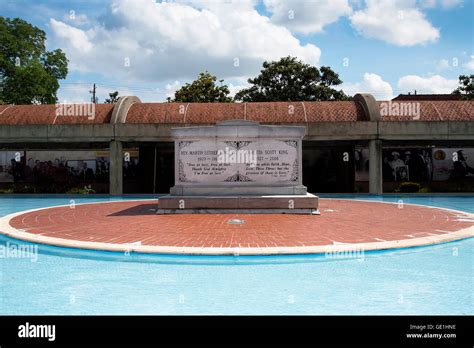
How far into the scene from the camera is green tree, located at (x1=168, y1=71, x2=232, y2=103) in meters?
44.0

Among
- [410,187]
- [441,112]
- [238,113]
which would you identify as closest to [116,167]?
[238,113]

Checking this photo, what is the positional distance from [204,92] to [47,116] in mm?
20331

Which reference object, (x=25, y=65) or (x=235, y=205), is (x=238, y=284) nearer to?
(x=235, y=205)

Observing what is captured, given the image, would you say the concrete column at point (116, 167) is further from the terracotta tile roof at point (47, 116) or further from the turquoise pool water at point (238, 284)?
the turquoise pool water at point (238, 284)

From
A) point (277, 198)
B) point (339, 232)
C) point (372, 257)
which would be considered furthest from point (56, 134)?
point (372, 257)

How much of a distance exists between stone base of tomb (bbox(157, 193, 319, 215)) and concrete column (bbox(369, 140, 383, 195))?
11.5 m

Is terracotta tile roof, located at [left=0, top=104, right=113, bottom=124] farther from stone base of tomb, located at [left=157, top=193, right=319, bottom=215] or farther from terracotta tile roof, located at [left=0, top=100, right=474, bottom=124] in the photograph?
stone base of tomb, located at [left=157, top=193, right=319, bottom=215]

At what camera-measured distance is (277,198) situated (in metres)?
14.0

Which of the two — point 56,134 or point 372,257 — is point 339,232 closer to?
point 372,257

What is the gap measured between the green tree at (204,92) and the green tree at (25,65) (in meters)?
A: 15.4

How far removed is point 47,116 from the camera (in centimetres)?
2692

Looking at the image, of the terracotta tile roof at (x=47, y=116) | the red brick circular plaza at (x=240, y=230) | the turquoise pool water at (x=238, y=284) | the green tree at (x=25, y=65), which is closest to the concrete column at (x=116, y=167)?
the terracotta tile roof at (x=47, y=116)

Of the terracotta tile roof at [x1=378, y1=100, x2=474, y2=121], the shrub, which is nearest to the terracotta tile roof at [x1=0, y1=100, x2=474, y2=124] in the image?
the terracotta tile roof at [x1=378, y1=100, x2=474, y2=121]

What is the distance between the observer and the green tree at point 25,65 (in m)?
44.2
